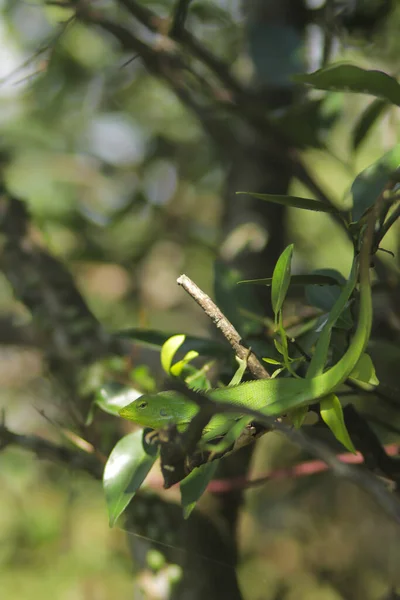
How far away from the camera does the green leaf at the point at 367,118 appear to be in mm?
503

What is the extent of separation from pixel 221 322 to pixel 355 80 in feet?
0.49

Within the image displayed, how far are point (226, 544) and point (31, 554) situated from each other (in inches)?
25.0

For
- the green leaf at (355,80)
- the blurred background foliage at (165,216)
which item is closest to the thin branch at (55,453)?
the blurred background foliage at (165,216)

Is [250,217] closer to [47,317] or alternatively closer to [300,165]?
[300,165]

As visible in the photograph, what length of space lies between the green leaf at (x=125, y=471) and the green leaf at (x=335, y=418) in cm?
10

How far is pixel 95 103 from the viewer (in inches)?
43.8

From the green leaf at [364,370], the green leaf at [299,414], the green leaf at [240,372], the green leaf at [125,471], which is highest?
the green leaf at [364,370]

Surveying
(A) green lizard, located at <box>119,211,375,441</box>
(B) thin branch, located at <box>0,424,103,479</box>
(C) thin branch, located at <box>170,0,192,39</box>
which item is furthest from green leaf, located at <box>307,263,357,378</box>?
(C) thin branch, located at <box>170,0,192,39</box>

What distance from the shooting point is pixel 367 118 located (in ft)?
1.70

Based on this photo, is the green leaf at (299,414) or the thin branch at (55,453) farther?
the thin branch at (55,453)

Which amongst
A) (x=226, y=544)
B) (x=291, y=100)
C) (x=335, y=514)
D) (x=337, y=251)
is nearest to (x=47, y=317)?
(x=226, y=544)

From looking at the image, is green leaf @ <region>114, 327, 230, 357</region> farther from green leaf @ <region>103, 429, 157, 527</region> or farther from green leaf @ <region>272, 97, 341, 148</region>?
green leaf @ <region>272, 97, 341, 148</region>

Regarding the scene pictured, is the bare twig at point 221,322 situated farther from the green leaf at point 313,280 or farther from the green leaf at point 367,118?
the green leaf at point 367,118

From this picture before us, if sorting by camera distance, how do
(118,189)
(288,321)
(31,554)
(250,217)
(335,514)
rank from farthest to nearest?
(118,189) → (31,554) → (335,514) → (250,217) → (288,321)
